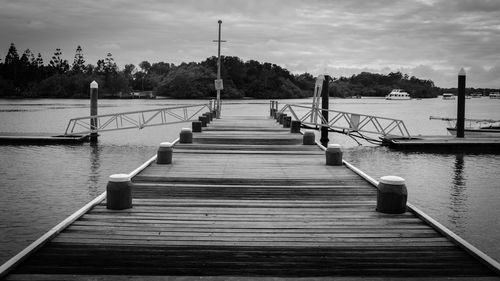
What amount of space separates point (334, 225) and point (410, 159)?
20.1 m

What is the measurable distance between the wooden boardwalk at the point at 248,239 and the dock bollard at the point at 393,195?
0.18 meters

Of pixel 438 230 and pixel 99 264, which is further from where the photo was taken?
pixel 438 230

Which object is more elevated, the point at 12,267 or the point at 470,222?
the point at 12,267

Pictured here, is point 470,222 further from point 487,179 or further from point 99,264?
point 99,264

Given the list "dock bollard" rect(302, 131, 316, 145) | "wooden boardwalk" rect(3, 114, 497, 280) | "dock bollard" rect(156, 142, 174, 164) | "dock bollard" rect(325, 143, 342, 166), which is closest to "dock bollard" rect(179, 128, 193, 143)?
"dock bollard" rect(302, 131, 316, 145)

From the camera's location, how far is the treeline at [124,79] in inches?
5566

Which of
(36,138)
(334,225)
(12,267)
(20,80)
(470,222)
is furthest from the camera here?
(20,80)

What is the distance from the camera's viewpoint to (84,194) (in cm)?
1764

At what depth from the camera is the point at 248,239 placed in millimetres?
7898

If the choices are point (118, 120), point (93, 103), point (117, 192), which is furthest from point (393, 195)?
point (118, 120)

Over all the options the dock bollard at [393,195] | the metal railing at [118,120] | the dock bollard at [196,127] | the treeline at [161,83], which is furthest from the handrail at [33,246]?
the treeline at [161,83]

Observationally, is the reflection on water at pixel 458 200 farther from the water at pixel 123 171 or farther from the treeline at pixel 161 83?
the treeline at pixel 161 83

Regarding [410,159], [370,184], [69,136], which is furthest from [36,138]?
[370,184]

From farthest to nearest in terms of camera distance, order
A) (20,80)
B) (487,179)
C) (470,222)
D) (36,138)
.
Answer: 1. (20,80)
2. (36,138)
3. (487,179)
4. (470,222)
